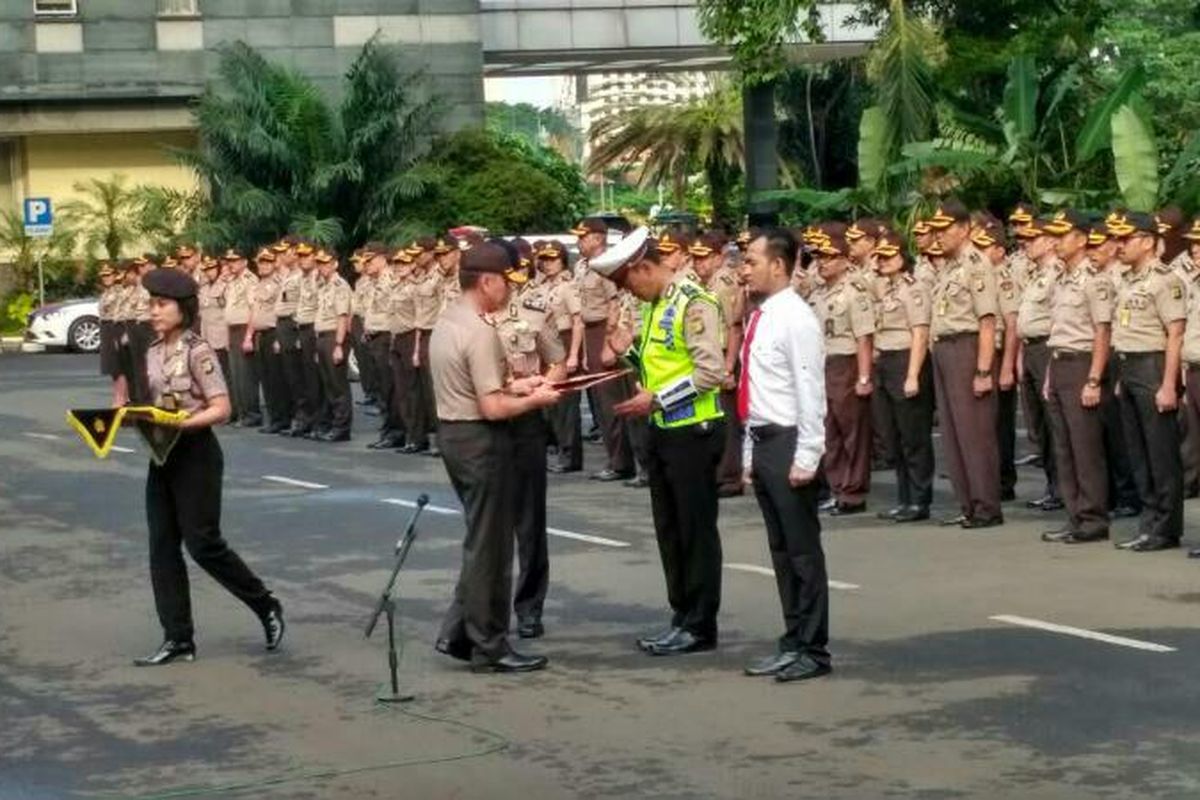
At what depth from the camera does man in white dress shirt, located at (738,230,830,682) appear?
1183 centimetres

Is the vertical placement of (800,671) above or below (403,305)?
below

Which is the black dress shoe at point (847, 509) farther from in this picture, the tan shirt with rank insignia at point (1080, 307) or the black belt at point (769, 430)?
the black belt at point (769, 430)

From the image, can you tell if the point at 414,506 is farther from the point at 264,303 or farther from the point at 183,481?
the point at 264,303

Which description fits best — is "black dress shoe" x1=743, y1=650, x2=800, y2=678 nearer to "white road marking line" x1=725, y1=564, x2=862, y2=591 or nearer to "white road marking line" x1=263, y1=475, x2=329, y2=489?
"white road marking line" x1=725, y1=564, x2=862, y2=591

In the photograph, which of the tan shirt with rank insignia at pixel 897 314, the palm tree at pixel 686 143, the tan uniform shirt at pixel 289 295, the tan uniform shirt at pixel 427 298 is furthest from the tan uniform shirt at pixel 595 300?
the palm tree at pixel 686 143

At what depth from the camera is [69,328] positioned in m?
48.9

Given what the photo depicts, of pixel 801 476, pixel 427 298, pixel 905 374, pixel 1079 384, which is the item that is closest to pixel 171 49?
pixel 427 298

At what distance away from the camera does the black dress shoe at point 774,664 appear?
11859mm

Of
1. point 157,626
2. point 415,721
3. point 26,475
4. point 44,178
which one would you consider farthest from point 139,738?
point 44,178

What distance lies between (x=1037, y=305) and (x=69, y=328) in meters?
33.4

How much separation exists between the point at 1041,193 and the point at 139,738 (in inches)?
700

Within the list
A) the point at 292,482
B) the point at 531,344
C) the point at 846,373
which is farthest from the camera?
the point at 292,482

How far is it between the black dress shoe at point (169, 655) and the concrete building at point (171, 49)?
4322cm

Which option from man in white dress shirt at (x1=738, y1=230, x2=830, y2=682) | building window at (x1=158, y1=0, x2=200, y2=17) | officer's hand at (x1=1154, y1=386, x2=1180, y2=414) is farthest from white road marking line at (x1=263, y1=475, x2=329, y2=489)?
building window at (x1=158, y1=0, x2=200, y2=17)
